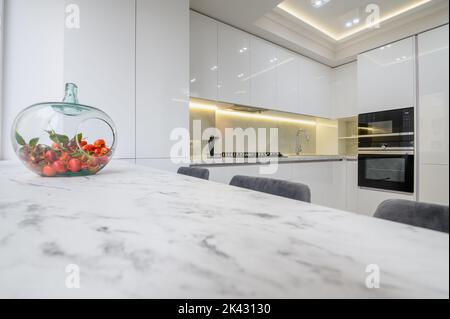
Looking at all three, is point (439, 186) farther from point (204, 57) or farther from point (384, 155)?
point (204, 57)

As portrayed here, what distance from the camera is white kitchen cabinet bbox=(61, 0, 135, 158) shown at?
1403 millimetres

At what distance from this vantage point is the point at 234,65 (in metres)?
2.35

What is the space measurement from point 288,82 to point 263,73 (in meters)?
0.49

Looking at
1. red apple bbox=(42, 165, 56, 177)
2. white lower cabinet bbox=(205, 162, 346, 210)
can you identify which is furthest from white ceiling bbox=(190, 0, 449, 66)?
red apple bbox=(42, 165, 56, 177)

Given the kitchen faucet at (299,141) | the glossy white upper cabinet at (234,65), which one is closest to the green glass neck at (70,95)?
the glossy white upper cabinet at (234,65)

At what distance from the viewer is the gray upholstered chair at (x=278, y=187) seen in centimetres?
69

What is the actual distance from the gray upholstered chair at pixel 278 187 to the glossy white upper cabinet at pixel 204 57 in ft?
4.94

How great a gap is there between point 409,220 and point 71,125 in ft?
5.56

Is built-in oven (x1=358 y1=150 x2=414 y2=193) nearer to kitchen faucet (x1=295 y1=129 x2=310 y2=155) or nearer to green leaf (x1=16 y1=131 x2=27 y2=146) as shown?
kitchen faucet (x1=295 y1=129 x2=310 y2=155)

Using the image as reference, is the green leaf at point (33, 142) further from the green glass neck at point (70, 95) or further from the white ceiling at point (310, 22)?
Answer: the white ceiling at point (310, 22)

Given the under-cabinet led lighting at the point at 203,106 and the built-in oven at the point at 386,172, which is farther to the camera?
the under-cabinet led lighting at the point at 203,106

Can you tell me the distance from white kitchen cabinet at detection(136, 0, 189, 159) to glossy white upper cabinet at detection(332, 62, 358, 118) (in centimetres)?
237
